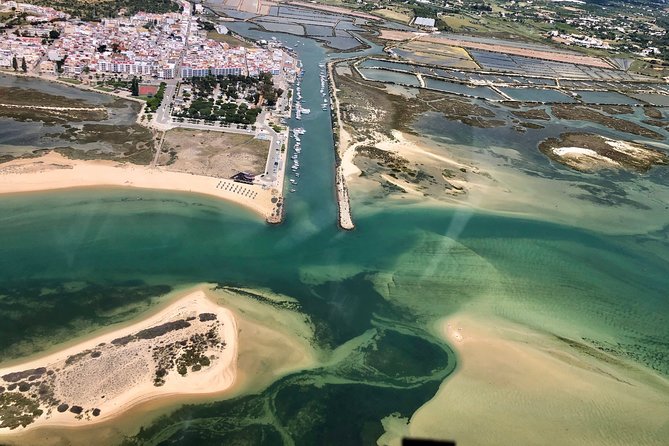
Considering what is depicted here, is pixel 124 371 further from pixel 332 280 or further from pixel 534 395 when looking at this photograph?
pixel 534 395

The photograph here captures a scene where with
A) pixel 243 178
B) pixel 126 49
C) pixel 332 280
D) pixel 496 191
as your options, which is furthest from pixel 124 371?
pixel 126 49

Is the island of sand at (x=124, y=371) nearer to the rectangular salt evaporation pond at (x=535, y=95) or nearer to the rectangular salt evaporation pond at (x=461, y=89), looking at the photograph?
the rectangular salt evaporation pond at (x=461, y=89)

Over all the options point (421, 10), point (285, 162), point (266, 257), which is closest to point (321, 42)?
point (421, 10)

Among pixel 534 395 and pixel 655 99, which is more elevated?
pixel 655 99

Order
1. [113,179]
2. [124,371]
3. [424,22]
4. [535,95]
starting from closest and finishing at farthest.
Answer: [124,371], [113,179], [535,95], [424,22]

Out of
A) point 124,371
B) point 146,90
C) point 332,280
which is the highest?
point 146,90

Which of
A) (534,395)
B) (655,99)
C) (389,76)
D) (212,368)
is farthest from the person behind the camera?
(655,99)

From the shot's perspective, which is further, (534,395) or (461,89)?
(461,89)

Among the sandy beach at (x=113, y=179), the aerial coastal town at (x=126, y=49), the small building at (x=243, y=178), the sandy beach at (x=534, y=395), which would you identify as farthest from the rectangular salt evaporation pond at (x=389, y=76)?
the sandy beach at (x=534, y=395)
